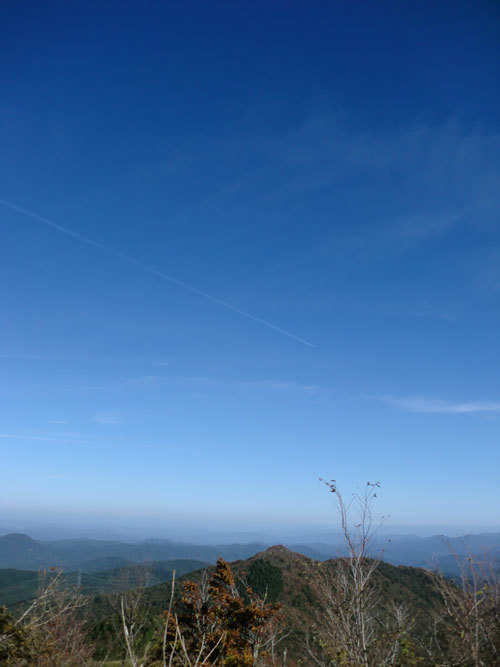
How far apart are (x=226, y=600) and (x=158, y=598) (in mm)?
44965

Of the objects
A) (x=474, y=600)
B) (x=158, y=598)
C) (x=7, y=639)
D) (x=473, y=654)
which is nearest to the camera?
(x=473, y=654)

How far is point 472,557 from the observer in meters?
10.8

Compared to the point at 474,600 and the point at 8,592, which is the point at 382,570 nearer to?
the point at 474,600

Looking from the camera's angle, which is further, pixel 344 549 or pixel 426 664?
pixel 344 549

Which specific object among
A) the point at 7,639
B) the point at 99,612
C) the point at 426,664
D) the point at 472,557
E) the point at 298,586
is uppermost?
the point at 472,557

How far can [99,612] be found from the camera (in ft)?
200

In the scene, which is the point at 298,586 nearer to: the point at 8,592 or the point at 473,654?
the point at 473,654

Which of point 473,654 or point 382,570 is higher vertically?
point 473,654

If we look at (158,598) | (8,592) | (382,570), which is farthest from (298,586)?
(8,592)

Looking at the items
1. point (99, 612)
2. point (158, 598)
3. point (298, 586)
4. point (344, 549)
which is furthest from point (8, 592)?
point (344, 549)

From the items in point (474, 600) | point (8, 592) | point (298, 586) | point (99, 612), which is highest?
point (474, 600)

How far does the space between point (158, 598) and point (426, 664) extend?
58.2m

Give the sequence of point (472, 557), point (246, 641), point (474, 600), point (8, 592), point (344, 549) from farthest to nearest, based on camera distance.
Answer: point (8, 592) < point (246, 641) < point (344, 549) < point (472, 557) < point (474, 600)

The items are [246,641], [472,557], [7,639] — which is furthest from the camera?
[246,641]
